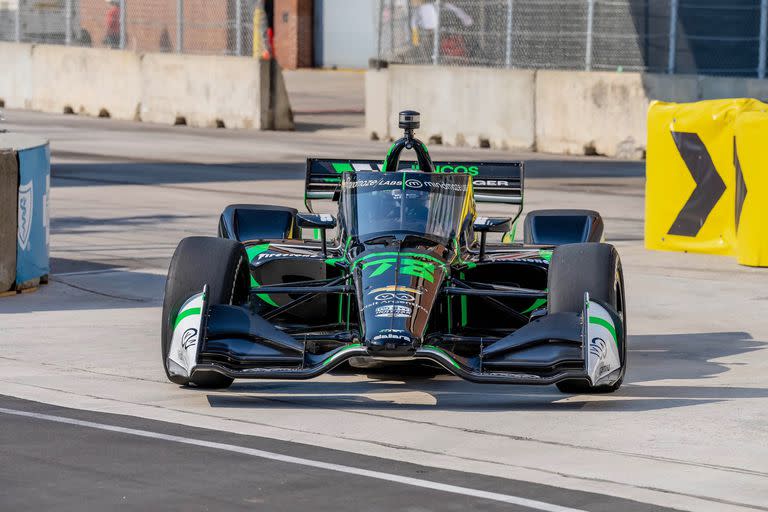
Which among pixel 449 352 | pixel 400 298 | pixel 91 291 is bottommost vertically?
pixel 91 291

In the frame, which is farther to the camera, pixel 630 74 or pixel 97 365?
pixel 630 74

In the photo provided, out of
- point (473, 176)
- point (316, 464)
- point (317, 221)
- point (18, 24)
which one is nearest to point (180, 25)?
point (18, 24)

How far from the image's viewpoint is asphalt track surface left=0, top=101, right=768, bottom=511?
22.4 feet

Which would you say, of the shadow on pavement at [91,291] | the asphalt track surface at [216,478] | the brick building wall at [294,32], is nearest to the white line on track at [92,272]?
the shadow on pavement at [91,291]

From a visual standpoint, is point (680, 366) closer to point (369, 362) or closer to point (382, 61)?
point (369, 362)

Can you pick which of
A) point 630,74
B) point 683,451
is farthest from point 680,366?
point 630,74

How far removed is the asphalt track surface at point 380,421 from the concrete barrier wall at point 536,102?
10507 mm

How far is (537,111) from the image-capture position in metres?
25.8

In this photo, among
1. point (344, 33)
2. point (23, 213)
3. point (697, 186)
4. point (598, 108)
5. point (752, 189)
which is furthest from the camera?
point (344, 33)

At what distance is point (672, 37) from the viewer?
952 inches

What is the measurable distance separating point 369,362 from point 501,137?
16920 millimetres

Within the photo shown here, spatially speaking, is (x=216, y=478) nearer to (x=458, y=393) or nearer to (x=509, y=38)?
(x=458, y=393)

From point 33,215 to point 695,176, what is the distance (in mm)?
6001

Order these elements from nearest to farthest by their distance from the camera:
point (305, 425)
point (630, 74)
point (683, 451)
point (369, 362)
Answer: point (683, 451) < point (305, 425) < point (369, 362) < point (630, 74)
